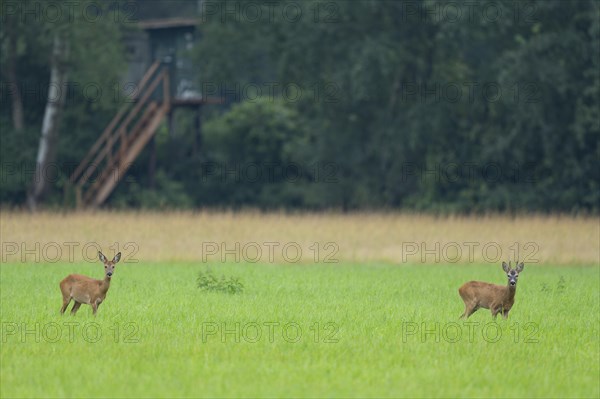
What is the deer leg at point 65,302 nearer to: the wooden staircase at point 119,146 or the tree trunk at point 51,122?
the wooden staircase at point 119,146

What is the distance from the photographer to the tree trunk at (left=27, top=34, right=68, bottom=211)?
4247cm

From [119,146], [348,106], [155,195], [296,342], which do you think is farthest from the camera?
→ [348,106]

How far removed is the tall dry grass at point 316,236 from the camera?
98.3 feet

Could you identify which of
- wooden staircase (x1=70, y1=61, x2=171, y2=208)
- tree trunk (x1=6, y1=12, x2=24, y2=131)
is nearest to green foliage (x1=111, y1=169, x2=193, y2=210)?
wooden staircase (x1=70, y1=61, x2=171, y2=208)

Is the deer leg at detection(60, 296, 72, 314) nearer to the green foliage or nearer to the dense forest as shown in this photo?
the dense forest

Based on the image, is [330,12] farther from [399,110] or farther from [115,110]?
[115,110]

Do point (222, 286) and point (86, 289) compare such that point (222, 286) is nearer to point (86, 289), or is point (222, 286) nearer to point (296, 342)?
point (86, 289)

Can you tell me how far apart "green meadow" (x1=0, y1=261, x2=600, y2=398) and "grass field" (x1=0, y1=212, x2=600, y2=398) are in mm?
31

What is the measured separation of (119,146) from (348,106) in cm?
959

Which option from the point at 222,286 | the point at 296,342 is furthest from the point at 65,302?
the point at 222,286

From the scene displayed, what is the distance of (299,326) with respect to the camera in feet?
53.4

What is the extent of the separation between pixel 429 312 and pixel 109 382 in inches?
278

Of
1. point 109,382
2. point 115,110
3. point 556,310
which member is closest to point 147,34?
point 115,110

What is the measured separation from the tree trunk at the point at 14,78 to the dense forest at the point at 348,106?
0.24ft
